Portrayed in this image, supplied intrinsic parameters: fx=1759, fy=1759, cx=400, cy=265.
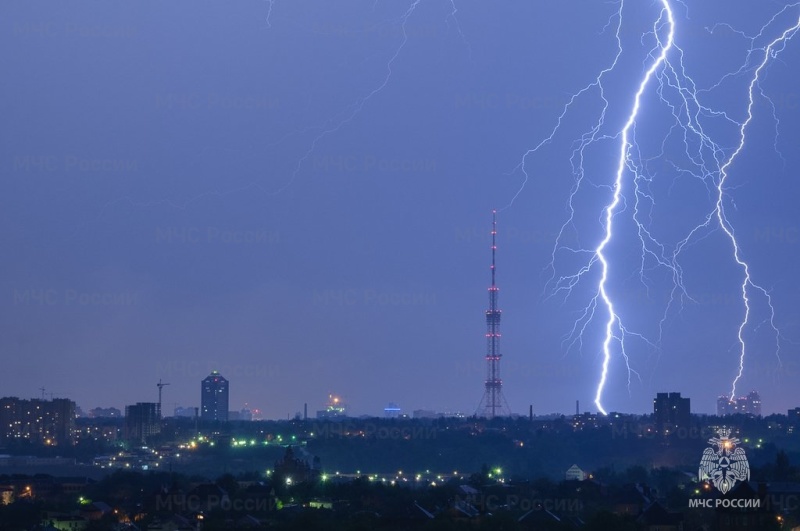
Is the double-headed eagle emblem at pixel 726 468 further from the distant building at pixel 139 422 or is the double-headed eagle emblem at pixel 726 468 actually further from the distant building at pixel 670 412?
the distant building at pixel 139 422

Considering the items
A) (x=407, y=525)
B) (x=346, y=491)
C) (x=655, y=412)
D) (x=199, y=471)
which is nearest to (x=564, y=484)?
(x=346, y=491)

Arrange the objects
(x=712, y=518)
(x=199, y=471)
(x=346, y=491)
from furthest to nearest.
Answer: (x=199, y=471) → (x=346, y=491) → (x=712, y=518)

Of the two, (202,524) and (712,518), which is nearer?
(712,518)

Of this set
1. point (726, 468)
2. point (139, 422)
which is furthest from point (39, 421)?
point (726, 468)

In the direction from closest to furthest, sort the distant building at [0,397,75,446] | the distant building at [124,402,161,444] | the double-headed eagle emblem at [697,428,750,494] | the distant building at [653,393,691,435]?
the double-headed eagle emblem at [697,428,750,494] < the distant building at [653,393,691,435] < the distant building at [0,397,75,446] < the distant building at [124,402,161,444]

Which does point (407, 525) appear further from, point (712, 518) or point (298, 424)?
point (298, 424)

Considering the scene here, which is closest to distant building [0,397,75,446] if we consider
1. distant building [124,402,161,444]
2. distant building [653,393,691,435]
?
distant building [124,402,161,444]

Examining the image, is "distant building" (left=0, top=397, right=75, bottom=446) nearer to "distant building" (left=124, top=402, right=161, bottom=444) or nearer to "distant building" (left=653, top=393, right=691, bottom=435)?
"distant building" (left=124, top=402, right=161, bottom=444)
